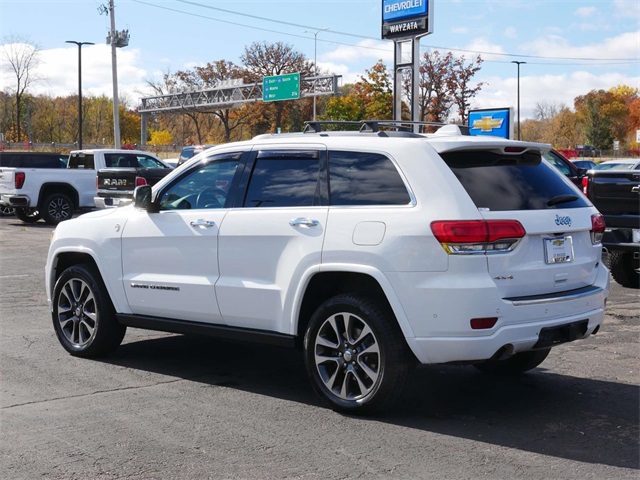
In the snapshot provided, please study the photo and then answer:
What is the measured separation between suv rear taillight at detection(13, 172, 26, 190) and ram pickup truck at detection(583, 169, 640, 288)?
52.0 ft

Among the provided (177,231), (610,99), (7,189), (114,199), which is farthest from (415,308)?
(610,99)

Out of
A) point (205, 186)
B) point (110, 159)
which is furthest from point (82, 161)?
point (205, 186)

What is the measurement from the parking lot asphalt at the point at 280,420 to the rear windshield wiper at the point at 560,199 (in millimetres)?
1431

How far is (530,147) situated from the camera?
580cm

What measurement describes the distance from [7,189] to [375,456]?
1985 cm

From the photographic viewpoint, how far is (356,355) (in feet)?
18.3

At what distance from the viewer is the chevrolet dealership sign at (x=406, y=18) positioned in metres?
22.3

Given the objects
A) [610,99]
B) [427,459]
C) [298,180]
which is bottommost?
[427,459]

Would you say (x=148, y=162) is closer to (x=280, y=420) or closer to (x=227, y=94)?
(x=280, y=420)

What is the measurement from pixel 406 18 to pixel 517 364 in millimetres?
17372

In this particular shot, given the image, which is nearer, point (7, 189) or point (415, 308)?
point (415, 308)

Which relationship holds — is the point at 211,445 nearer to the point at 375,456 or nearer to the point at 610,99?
the point at 375,456

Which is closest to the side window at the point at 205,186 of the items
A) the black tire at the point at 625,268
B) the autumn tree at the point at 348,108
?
the black tire at the point at 625,268

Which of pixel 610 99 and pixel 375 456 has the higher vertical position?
pixel 610 99
